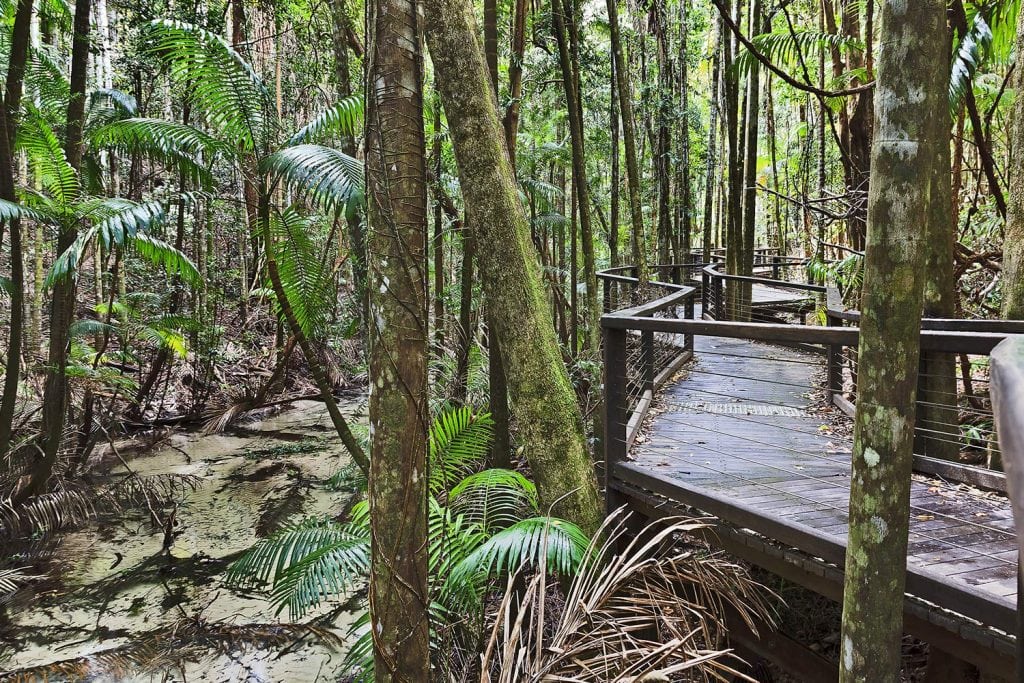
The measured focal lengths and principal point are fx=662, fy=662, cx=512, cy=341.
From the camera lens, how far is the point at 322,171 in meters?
3.67

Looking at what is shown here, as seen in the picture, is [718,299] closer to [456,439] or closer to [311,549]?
[456,439]

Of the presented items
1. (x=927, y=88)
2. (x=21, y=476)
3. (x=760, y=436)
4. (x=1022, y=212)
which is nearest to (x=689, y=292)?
(x=760, y=436)

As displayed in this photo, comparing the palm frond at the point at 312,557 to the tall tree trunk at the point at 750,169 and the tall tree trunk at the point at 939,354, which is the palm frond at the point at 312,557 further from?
the tall tree trunk at the point at 750,169

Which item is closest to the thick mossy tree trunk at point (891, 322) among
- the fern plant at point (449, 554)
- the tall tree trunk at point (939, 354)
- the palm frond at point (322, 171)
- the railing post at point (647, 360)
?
the fern plant at point (449, 554)

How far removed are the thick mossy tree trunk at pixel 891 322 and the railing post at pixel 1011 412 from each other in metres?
1.30

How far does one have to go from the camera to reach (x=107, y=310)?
8.34 m

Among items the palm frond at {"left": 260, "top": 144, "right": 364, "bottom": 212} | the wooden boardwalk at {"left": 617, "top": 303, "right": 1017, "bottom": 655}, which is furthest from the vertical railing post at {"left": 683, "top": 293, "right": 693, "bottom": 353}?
the palm frond at {"left": 260, "top": 144, "right": 364, "bottom": 212}

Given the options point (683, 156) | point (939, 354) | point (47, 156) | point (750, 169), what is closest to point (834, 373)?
point (939, 354)

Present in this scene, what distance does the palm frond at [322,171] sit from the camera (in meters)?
3.64

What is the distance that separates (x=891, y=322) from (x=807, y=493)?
2.02 m

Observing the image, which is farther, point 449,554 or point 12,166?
point 12,166

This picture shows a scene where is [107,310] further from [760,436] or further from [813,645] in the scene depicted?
[813,645]

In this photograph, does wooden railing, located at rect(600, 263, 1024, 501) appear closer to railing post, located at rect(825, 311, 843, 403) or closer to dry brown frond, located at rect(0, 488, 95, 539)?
railing post, located at rect(825, 311, 843, 403)

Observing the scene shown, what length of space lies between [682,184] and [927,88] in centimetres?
1379
